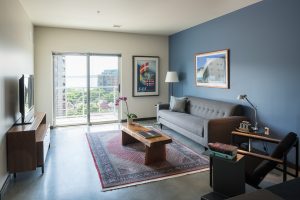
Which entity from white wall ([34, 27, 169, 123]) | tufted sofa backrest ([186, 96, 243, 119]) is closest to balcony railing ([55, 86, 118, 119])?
white wall ([34, 27, 169, 123])

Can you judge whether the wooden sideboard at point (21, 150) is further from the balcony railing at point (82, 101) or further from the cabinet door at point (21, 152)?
the balcony railing at point (82, 101)

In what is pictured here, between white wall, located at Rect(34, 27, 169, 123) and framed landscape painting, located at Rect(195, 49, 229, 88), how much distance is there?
1.65 metres

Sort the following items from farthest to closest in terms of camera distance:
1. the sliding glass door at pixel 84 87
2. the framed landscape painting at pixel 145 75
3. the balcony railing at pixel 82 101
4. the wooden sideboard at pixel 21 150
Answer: the framed landscape painting at pixel 145 75, the balcony railing at pixel 82 101, the sliding glass door at pixel 84 87, the wooden sideboard at pixel 21 150

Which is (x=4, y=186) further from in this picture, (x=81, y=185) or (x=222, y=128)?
(x=222, y=128)

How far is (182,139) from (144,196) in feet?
7.63

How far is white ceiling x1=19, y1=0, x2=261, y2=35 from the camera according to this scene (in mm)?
3764

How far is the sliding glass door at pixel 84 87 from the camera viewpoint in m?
5.94

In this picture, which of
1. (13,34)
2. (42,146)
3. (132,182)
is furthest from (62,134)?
(132,182)

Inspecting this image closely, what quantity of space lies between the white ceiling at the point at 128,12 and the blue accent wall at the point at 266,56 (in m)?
0.31

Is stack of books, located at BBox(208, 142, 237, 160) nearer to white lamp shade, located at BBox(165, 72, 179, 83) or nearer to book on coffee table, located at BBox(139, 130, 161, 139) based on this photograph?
book on coffee table, located at BBox(139, 130, 161, 139)

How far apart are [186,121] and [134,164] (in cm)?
150

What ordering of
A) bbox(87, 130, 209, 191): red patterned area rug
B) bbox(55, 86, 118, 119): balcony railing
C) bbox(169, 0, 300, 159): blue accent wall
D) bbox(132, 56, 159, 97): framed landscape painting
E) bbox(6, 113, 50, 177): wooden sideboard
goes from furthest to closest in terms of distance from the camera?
bbox(132, 56, 159, 97): framed landscape painting < bbox(55, 86, 118, 119): balcony railing < bbox(169, 0, 300, 159): blue accent wall < bbox(87, 130, 209, 191): red patterned area rug < bbox(6, 113, 50, 177): wooden sideboard

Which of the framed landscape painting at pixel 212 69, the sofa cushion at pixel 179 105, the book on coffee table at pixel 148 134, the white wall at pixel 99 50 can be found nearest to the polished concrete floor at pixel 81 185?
the book on coffee table at pixel 148 134

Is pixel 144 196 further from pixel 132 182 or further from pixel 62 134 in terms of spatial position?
pixel 62 134
